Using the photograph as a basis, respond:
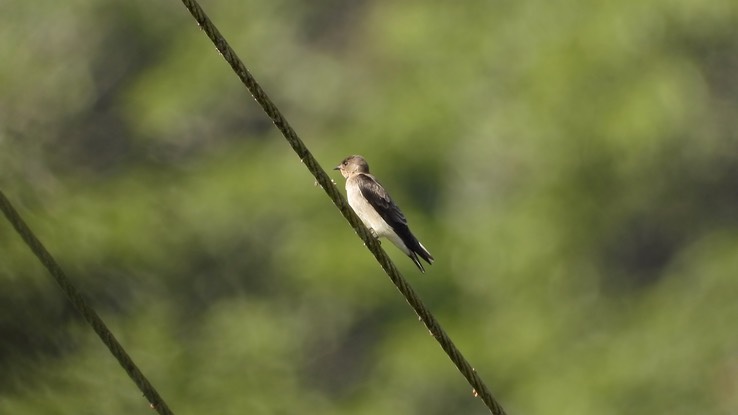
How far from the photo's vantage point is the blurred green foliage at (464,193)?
2320cm

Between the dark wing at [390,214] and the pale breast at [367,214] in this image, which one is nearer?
the dark wing at [390,214]

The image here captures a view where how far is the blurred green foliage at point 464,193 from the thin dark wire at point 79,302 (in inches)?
454

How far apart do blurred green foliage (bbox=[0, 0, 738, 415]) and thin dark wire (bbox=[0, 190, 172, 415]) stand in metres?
11.5

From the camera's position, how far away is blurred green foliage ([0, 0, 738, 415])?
76.1 ft

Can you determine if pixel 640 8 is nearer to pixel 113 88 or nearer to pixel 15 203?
pixel 113 88

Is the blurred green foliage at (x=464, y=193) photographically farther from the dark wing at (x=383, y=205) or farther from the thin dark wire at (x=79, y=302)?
the thin dark wire at (x=79, y=302)

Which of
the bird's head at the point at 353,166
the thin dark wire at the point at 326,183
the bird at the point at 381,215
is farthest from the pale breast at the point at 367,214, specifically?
the thin dark wire at the point at 326,183

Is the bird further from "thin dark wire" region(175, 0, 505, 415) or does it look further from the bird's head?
"thin dark wire" region(175, 0, 505, 415)

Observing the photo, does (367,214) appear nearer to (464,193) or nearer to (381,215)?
(381,215)

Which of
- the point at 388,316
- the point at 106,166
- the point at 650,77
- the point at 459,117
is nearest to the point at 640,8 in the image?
the point at 650,77

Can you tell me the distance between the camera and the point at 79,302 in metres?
4.65

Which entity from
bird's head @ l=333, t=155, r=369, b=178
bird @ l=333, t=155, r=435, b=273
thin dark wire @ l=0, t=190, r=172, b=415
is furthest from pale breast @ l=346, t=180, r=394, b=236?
thin dark wire @ l=0, t=190, r=172, b=415

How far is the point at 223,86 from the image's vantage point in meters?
34.9

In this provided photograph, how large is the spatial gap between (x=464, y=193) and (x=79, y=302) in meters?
25.0
